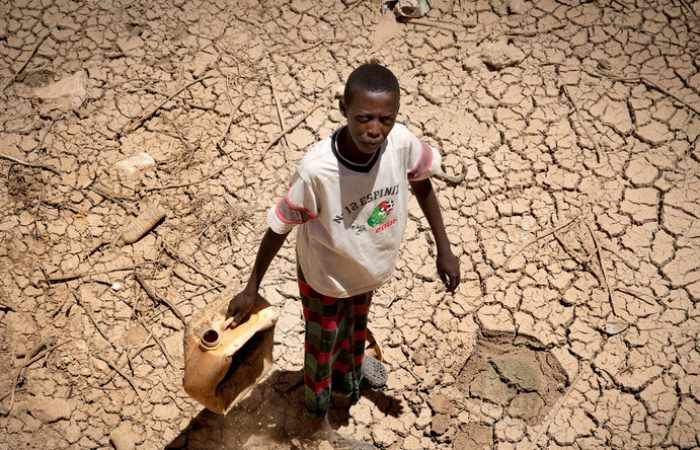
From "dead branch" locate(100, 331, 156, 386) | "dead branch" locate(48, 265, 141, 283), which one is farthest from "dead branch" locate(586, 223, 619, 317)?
"dead branch" locate(48, 265, 141, 283)

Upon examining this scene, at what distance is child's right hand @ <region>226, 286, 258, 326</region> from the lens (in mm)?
2033

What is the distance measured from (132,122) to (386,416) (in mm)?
2379

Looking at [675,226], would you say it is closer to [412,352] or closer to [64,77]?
[412,352]

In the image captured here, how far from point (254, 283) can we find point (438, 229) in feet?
2.31

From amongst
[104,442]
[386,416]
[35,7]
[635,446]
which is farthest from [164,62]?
[635,446]

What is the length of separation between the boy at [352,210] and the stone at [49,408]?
131cm

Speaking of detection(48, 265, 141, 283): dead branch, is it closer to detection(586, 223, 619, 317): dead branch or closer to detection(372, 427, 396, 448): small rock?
detection(372, 427, 396, 448): small rock

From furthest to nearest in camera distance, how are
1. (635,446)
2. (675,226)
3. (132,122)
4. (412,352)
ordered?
1. (132,122)
2. (675,226)
3. (412,352)
4. (635,446)

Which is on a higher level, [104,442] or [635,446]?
[635,446]

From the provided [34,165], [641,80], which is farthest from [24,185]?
[641,80]

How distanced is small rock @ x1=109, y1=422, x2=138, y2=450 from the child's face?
6.17 ft

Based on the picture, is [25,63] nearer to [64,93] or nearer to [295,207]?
[64,93]

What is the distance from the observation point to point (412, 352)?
2951mm


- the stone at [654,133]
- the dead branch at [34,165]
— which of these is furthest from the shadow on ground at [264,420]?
the stone at [654,133]
